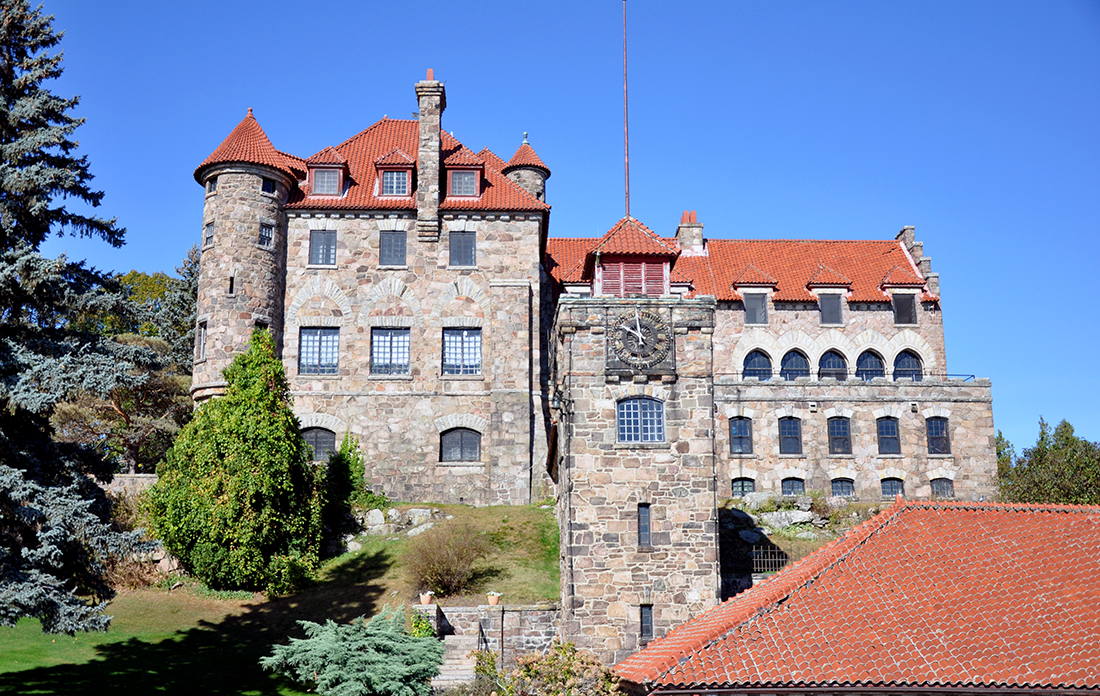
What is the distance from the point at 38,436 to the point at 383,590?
12011mm

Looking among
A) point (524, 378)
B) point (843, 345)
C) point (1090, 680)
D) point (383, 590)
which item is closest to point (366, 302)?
point (524, 378)

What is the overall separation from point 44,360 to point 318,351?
60.0 feet

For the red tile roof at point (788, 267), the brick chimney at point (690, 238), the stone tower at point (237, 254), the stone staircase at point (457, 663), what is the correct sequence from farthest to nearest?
the brick chimney at point (690, 238) < the red tile roof at point (788, 267) < the stone tower at point (237, 254) < the stone staircase at point (457, 663)

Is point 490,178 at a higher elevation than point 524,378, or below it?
higher

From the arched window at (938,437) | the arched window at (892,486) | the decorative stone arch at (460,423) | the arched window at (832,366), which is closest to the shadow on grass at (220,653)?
the decorative stone arch at (460,423)

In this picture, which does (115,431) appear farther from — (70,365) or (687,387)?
(687,387)

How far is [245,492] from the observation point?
2931 centimetres

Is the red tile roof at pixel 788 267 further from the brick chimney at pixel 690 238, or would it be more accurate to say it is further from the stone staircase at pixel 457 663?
the stone staircase at pixel 457 663

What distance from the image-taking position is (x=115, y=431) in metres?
41.1

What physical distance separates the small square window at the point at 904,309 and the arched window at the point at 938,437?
588cm

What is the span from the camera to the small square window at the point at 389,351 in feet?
123

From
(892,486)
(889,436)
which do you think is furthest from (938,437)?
(892,486)

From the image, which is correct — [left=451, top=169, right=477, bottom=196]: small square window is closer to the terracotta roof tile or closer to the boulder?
the terracotta roof tile

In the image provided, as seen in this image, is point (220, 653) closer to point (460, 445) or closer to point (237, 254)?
point (460, 445)
